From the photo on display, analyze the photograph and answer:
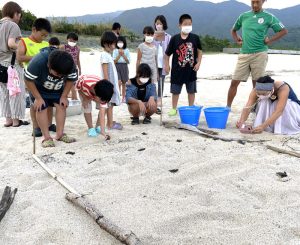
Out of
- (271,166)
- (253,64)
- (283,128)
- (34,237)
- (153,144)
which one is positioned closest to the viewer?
(34,237)

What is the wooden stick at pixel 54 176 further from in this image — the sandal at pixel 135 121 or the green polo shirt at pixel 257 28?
the green polo shirt at pixel 257 28

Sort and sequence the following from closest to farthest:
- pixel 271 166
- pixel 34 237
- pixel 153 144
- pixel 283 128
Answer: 1. pixel 34 237
2. pixel 271 166
3. pixel 153 144
4. pixel 283 128

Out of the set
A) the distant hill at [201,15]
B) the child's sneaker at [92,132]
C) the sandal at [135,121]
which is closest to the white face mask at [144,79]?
the sandal at [135,121]

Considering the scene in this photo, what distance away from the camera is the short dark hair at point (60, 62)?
11.9ft

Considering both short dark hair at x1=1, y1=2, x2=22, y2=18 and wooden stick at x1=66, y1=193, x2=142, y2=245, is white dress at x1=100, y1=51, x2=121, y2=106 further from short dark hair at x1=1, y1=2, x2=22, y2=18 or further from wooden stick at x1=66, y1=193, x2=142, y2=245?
wooden stick at x1=66, y1=193, x2=142, y2=245

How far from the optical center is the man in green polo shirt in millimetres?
4992

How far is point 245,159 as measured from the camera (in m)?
3.39

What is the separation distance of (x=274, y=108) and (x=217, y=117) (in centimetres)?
66

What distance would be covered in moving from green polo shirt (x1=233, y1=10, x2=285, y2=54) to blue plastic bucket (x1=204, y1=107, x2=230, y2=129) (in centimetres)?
117

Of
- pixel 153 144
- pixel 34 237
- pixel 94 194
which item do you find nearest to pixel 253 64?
pixel 153 144

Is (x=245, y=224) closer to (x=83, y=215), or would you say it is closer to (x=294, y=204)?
(x=294, y=204)

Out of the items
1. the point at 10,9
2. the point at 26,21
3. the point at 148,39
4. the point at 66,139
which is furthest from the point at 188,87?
the point at 26,21

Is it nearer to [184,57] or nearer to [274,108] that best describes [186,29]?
[184,57]

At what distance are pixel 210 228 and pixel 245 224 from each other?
0.23 m
